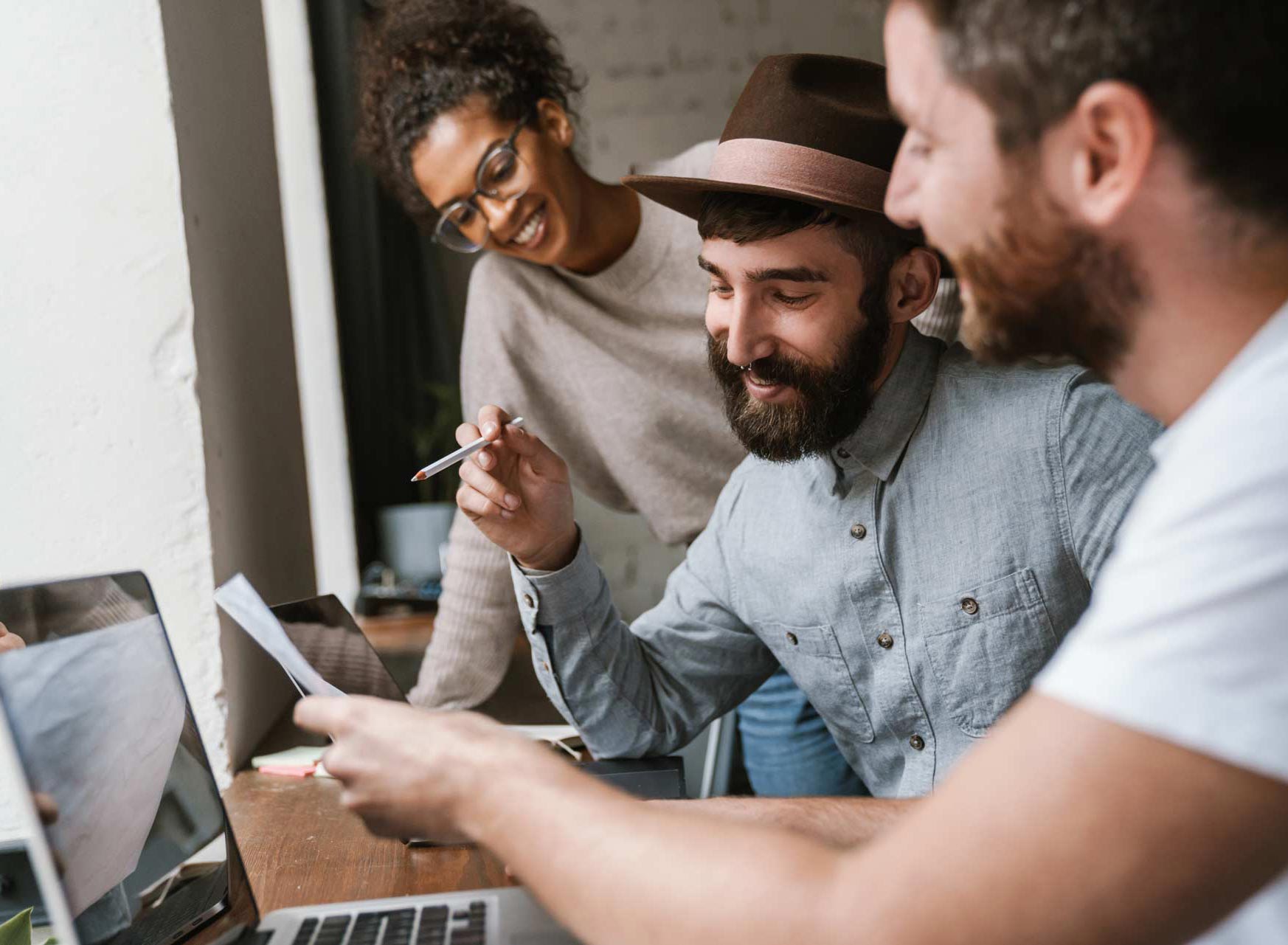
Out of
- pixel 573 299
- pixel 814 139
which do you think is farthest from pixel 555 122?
pixel 814 139

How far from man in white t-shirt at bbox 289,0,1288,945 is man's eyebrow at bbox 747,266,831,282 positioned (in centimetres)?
45

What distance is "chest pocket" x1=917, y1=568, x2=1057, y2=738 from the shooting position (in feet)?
3.69

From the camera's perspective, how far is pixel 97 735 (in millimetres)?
745

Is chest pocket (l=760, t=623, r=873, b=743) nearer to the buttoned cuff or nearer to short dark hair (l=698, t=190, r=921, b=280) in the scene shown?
the buttoned cuff

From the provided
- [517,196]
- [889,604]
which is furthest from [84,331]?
[889,604]

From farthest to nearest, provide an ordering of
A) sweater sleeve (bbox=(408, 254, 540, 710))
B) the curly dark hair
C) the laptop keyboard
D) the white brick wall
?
1. the white brick wall
2. the curly dark hair
3. sweater sleeve (bbox=(408, 254, 540, 710))
4. the laptop keyboard

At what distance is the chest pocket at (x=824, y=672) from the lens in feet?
4.05

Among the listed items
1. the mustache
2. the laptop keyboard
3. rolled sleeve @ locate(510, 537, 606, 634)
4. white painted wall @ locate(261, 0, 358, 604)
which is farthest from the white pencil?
white painted wall @ locate(261, 0, 358, 604)

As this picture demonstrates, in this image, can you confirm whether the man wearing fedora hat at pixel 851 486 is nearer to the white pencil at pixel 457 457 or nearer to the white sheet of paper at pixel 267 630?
the white pencil at pixel 457 457

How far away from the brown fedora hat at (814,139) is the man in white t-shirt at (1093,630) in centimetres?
42

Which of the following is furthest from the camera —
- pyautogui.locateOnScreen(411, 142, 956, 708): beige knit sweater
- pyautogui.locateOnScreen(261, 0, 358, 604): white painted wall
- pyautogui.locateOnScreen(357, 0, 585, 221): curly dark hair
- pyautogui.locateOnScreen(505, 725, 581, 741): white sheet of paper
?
pyautogui.locateOnScreen(261, 0, 358, 604): white painted wall

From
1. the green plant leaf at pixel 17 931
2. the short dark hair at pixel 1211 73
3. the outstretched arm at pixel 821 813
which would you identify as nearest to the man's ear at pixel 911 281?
the outstretched arm at pixel 821 813

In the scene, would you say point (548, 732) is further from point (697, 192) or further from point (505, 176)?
point (505, 176)

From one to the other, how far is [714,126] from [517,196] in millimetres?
1851
